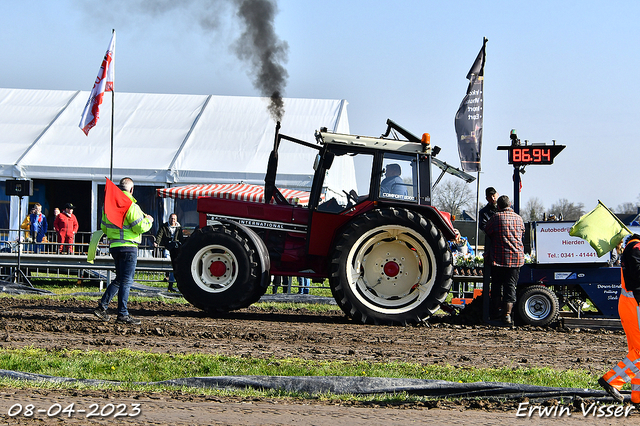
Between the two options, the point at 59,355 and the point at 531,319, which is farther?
the point at 531,319

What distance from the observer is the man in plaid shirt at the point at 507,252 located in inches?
381

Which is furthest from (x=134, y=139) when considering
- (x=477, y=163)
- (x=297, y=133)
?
(x=477, y=163)

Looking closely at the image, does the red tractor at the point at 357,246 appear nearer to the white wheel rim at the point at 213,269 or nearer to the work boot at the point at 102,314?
the white wheel rim at the point at 213,269

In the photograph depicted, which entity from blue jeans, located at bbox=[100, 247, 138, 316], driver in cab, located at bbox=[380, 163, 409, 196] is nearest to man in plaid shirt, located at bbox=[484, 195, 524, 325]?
driver in cab, located at bbox=[380, 163, 409, 196]

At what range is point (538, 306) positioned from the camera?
32.6ft

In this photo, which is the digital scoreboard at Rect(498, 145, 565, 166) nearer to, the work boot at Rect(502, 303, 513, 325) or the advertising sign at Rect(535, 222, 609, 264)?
the advertising sign at Rect(535, 222, 609, 264)

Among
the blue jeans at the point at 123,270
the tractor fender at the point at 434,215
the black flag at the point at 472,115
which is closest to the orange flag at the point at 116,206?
the blue jeans at the point at 123,270

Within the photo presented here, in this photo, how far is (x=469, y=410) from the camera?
16.6 ft

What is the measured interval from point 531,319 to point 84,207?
1844 cm

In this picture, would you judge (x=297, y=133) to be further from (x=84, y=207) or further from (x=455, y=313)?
(x=455, y=313)

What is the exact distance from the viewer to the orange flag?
8.96 metres

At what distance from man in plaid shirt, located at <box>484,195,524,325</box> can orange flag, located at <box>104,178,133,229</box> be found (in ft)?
15.9

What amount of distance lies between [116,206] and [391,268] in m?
3.68

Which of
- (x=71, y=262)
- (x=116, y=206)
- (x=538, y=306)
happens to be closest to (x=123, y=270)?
(x=116, y=206)
